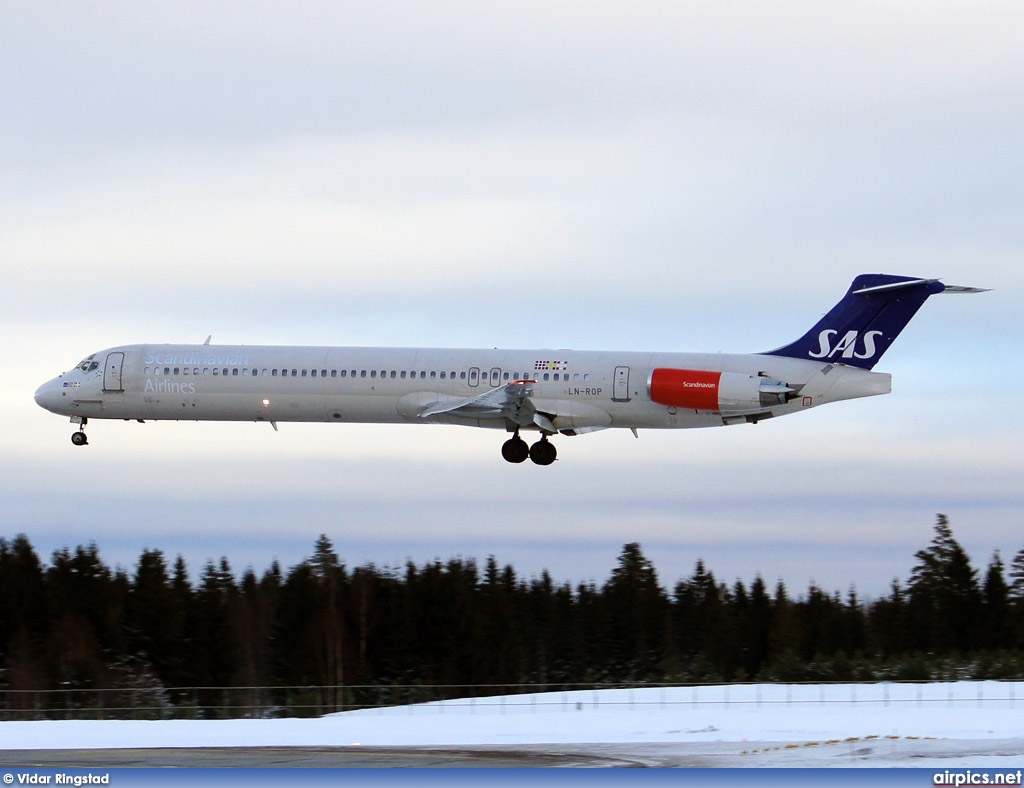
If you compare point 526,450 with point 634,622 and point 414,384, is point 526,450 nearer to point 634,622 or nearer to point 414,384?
point 414,384

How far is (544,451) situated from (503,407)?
280 cm

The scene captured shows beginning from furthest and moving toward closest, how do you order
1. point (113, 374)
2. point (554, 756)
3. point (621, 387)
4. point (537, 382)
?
point (113, 374) < point (537, 382) < point (621, 387) < point (554, 756)

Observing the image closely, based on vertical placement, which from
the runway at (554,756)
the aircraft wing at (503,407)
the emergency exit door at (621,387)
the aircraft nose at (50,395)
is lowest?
the runway at (554,756)

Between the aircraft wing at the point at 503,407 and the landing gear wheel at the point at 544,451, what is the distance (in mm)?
1043

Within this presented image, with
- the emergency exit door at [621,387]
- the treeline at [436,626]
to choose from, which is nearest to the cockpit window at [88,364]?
the emergency exit door at [621,387]

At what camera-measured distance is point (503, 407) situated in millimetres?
47094

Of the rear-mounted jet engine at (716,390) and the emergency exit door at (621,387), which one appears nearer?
the rear-mounted jet engine at (716,390)

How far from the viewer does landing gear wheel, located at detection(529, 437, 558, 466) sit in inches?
1932

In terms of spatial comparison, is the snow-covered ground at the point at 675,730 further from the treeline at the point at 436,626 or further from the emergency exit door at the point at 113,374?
A: the treeline at the point at 436,626

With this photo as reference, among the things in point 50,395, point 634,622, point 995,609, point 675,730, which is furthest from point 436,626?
point 675,730

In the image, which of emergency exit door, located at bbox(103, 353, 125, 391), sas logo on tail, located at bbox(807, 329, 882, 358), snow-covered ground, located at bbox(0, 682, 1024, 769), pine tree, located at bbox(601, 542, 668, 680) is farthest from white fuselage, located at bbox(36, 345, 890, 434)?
pine tree, located at bbox(601, 542, 668, 680)

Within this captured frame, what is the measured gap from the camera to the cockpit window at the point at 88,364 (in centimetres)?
5172

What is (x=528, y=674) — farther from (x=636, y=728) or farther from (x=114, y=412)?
(x=636, y=728)

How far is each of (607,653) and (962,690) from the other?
69.7m
